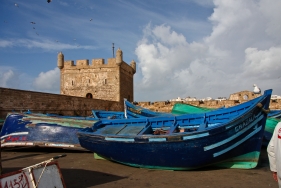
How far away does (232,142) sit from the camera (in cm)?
573

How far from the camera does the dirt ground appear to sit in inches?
191

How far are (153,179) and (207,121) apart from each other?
8.66 feet

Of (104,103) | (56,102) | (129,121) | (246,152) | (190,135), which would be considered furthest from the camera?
(104,103)

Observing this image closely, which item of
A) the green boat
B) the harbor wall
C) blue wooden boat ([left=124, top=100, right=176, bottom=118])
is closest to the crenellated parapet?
the harbor wall

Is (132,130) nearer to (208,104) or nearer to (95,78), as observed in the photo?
(208,104)

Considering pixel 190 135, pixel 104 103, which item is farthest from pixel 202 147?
pixel 104 103

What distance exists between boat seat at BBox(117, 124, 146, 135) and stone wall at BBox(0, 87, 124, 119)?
25.0 feet

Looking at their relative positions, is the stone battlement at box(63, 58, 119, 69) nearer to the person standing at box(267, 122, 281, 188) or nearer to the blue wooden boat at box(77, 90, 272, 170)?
the blue wooden boat at box(77, 90, 272, 170)

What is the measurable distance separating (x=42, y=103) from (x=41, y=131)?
19.8 ft

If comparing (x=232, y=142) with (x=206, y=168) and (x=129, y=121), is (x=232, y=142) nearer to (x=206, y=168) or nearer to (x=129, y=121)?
(x=206, y=168)

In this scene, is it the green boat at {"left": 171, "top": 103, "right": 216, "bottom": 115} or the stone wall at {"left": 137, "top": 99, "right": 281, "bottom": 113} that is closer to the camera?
the green boat at {"left": 171, "top": 103, "right": 216, "bottom": 115}

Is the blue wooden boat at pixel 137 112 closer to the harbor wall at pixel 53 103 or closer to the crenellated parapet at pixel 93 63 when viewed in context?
the harbor wall at pixel 53 103

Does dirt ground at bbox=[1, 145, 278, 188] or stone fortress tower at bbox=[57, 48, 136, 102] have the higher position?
stone fortress tower at bbox=[57, 48, 136, 102]

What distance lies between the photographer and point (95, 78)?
26891 mm
